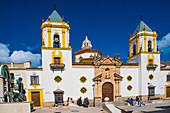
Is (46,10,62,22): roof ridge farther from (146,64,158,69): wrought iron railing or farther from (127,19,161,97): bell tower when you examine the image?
(146,64,158,69): wrought iron railing

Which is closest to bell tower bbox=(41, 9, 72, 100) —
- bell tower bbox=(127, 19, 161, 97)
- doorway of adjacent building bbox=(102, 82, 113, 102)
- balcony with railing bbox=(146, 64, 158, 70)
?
doorway of adjacent building bbox=(102, 82, 113, 102)

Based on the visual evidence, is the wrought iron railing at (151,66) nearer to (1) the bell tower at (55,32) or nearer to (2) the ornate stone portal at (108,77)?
(2) the ornate stone portal at (108,77)

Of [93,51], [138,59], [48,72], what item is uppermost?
[93,51]

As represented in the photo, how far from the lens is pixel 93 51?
29.3m

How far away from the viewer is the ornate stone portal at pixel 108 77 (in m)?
21.9

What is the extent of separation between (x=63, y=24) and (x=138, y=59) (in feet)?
49.4

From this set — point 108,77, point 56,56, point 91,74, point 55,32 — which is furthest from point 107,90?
point 55,32

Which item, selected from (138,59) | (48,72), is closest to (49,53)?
(48,72)

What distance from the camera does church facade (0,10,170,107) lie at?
64.7ft

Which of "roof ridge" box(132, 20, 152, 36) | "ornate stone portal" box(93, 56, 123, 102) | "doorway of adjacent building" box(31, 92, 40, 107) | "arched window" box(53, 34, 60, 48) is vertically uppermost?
"roof ridge" box(132, 20, 152, 36)

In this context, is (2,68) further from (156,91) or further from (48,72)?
(156,91)

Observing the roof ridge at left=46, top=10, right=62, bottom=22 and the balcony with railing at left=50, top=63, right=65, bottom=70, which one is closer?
the balcony with railing at left=50, top=63, right=65, bottom=70

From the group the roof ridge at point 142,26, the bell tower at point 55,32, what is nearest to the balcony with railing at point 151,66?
the roof ridge at point 142,26

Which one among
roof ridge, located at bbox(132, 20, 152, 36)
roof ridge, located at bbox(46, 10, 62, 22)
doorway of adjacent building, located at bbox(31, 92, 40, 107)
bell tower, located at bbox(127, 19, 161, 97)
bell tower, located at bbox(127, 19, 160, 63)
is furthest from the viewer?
roof ridge, located at bbox(132, 20, 152, 36)
